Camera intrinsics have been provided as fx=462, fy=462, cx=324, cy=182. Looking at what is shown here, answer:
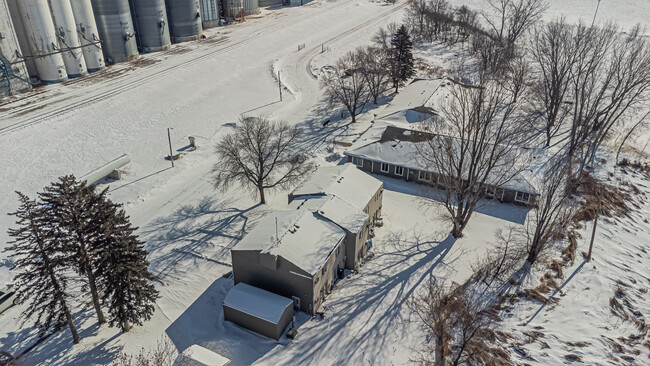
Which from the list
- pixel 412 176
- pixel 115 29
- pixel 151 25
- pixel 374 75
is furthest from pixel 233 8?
pixel 412 176

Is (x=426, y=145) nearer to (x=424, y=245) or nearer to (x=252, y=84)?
(x=424, y=245)

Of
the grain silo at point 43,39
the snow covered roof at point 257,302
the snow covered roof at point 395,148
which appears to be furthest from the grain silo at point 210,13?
A: the snow covered roof at point 257,302

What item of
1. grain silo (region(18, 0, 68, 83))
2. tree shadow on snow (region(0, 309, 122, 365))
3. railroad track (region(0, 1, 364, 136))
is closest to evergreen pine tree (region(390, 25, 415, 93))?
railroad track (region(0, 1, 364, 136))

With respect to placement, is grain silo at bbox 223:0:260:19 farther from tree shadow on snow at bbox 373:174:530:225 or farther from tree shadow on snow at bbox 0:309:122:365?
tree shadow on snow at bbox 0:309:122:365

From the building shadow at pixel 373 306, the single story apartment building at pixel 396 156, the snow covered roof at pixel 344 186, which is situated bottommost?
the building shadow at pixel 373 306

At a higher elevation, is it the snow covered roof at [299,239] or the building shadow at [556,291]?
the snow covered roof at [299,239]

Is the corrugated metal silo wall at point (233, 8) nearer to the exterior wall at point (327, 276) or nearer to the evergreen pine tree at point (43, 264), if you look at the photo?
the exterior wall at point (327, 276)
